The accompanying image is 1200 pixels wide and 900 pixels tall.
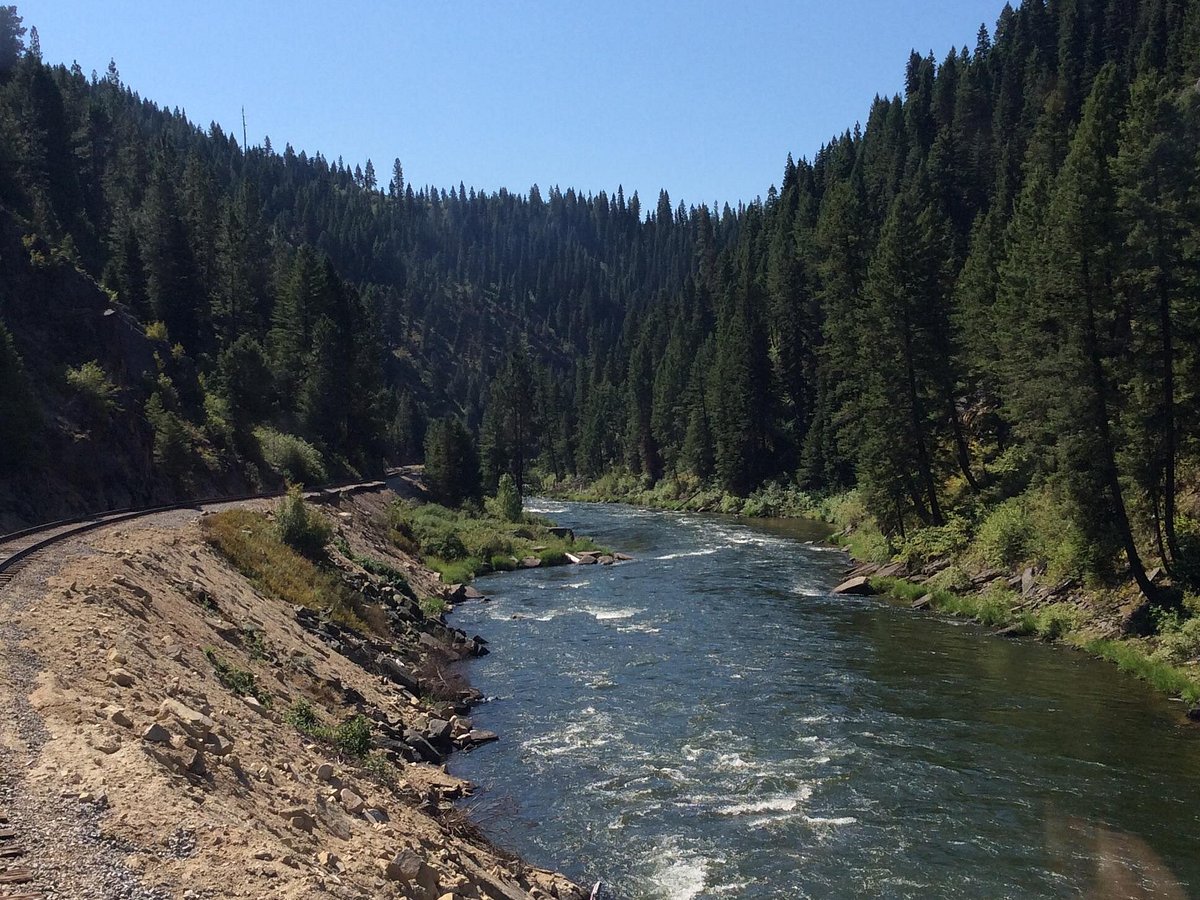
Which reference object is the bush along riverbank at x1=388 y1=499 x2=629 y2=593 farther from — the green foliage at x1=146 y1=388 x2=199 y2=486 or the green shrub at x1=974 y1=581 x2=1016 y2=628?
the green shrub at x1=974 y1=581 x2=1016 y2=628

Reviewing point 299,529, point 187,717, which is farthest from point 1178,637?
point 299,529

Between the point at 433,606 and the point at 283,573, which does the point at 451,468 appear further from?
the point at 283,573

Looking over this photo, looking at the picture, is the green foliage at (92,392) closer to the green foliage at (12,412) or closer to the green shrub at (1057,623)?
the green foliage at (12,412)

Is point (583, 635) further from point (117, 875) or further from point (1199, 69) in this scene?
point (1199, 69)

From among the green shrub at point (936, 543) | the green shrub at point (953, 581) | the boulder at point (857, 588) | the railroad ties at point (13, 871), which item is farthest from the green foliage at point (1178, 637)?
the railroad ties at point (13, 871)

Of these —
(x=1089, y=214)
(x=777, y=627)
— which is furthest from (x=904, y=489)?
(x=1089, y=214)

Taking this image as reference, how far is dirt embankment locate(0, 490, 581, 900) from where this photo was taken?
30.3 ft

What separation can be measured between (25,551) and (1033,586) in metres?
33.4

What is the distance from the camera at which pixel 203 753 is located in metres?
12.1

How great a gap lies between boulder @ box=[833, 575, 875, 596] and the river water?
4.94m

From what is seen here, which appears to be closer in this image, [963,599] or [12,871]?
[12,871]

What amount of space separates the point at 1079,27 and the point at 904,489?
109860 mm

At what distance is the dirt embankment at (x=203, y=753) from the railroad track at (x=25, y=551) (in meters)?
0.14

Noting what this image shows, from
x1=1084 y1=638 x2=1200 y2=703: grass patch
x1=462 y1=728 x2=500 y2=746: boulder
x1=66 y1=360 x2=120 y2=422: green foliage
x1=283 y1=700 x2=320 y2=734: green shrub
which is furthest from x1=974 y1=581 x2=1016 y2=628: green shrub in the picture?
x1=66 y1=360 x2=120 y2=422: green foliage
